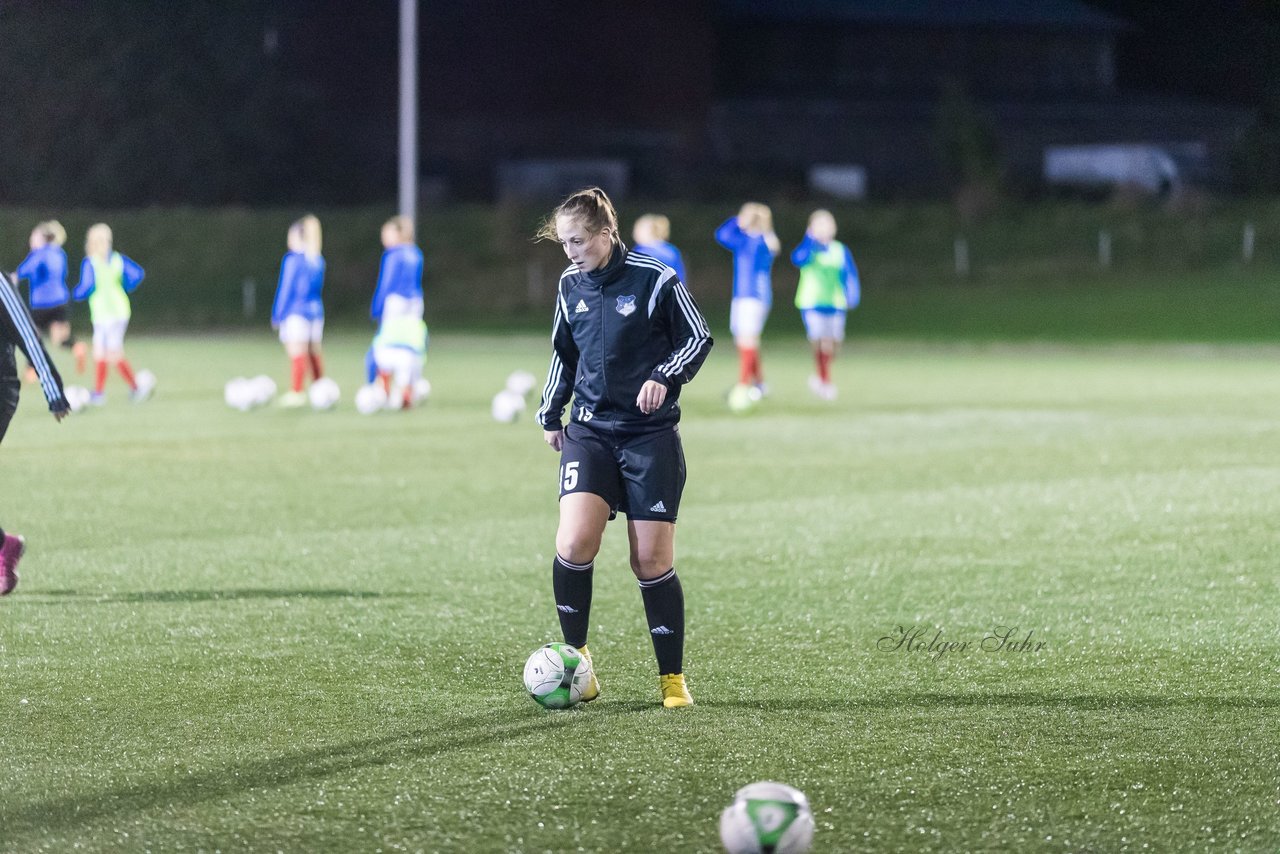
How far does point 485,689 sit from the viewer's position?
637cm

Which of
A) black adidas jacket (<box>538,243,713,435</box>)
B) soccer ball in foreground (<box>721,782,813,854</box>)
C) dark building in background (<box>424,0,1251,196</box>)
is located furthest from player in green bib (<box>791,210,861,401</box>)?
dark building in background (<box>424,0,1251,196</box>)

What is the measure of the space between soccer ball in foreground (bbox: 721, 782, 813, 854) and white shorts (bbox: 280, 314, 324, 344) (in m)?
13.5

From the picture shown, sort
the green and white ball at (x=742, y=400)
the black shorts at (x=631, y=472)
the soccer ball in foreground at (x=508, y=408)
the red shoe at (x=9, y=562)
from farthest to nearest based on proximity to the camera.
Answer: the green and white ball at (x=742, y=400) → the soccer ball in foreground at (x=508, y=408) → the red shoe at (x=9, y=562) → the black shorts at (x=631, y=472)

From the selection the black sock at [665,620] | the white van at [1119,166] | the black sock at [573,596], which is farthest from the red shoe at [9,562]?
the white van at [1119,166]

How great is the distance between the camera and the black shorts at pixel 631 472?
5949mm

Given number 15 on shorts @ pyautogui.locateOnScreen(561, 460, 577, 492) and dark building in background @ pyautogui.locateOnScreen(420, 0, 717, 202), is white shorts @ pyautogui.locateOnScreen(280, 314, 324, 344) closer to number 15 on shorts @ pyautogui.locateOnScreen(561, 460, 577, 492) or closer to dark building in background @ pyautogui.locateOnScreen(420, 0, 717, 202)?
number 15 on shorts @ pyautogui.locateOnScreen(561, 460, 577, 492)

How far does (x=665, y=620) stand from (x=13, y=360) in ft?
11.8

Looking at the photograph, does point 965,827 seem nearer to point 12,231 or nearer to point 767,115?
point 12,231

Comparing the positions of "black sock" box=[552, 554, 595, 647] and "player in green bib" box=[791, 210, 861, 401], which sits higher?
"player in green bib" box=[791, 210, 861, 401]

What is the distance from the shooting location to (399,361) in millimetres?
17500

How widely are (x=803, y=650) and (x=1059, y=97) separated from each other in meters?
50.8

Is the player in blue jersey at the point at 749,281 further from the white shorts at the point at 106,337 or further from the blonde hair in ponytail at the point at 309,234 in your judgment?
the white shorts at the point at 106,337

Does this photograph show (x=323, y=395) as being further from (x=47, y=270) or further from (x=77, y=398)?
(x=47, y=270)

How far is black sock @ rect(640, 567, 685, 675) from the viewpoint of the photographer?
19.9ft
